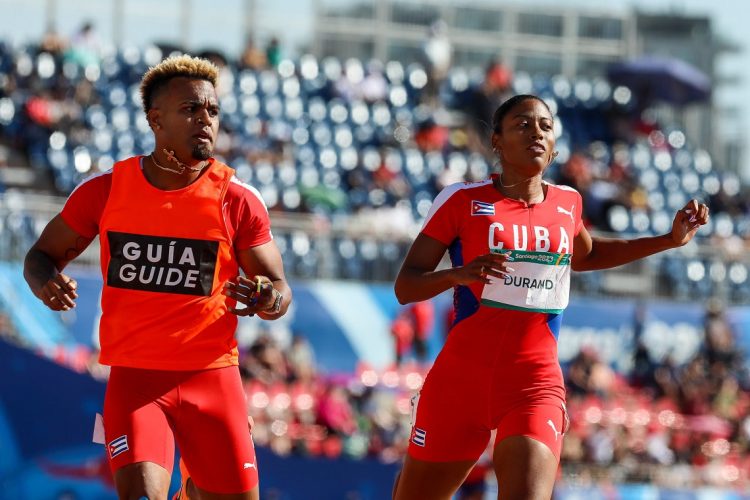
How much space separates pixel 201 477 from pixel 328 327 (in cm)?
1192

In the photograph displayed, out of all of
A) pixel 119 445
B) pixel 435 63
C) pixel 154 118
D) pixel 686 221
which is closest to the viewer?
pixel 119 445

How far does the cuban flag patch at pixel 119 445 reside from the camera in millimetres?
6355

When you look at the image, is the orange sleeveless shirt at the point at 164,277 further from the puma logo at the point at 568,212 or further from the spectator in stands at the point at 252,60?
the spectator in stands at the point at 252,60

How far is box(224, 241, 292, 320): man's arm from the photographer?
20.0 feet

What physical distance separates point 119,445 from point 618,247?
266 centimetres

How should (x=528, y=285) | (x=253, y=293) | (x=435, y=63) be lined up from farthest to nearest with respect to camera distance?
(x=435, y=63)
(x=528, y=285)
(x=253, y=293)

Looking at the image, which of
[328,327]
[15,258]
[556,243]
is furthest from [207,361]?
[328,327]

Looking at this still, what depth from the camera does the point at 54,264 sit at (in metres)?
6.58

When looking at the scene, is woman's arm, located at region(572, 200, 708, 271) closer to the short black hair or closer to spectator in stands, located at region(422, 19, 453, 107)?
the short black hair

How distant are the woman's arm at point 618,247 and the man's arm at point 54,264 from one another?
7.90 feet

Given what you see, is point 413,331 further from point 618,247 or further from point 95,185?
point 95,185

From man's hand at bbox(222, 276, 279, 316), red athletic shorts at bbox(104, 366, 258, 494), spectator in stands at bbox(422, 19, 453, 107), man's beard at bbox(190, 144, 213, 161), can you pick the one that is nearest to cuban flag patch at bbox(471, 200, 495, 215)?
man's hand at bbox(222, 276, 279, 316)

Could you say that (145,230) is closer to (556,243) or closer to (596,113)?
(556,243)

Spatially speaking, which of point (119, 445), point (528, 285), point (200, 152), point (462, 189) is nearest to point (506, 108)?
point (462, 189)
